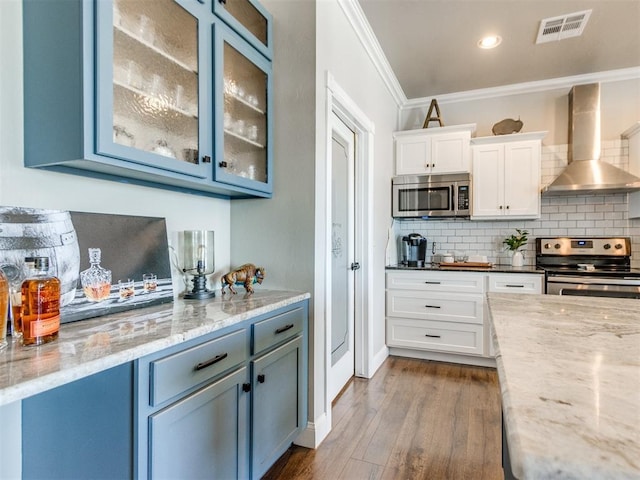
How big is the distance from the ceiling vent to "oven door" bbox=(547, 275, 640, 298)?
196 centimetres

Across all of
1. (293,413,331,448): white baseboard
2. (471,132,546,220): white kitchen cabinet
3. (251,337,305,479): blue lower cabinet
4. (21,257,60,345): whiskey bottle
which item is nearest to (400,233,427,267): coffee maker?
(471,132,546,220): white kitchen cabinet

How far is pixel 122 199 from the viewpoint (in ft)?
5.17

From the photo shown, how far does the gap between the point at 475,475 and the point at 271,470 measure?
40.7 inches

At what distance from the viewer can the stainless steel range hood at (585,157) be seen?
323 cm

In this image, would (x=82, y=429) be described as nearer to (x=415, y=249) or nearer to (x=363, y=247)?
(x=363, y=247)

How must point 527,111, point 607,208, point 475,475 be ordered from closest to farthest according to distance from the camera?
point 475,475 → point 607,208 → point 527,111

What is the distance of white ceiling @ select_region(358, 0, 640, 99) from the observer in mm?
2516

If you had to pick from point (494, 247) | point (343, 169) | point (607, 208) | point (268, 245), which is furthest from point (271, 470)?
point (607, 208)

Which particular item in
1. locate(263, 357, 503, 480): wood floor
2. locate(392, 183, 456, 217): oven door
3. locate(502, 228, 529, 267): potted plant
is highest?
locate(392, 183, 456, 217): oven door

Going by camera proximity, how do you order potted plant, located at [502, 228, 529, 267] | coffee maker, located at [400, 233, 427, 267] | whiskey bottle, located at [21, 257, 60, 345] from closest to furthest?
whiskey bottle, located at [21, 257, 60, 345] → potted plant, located at [502, 228, 529, 267] → coffee maker, located at [400, 233, 427, 267]

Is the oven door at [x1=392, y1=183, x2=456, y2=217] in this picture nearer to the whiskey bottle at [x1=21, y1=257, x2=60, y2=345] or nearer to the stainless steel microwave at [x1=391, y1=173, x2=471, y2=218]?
the stainless steel microwave at [x1=391, y1=173, x2=471, y2=218]

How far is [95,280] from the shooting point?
1.41 meters

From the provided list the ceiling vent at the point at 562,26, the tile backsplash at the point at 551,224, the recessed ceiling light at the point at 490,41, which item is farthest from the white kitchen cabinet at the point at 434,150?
the ceiling vent at the point at 562,26

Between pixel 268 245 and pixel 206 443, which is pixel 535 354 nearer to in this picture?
pixel 206 443
